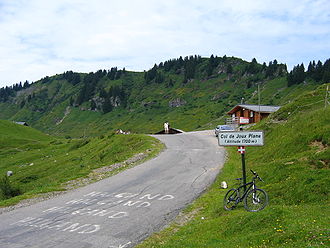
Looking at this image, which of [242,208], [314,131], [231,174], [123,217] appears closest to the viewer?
[242,208]

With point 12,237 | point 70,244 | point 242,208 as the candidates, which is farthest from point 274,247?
point 12,237

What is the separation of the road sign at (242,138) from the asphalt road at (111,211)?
4.18 metres

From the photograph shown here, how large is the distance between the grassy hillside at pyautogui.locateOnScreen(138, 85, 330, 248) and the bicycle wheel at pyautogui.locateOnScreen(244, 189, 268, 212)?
1.03 feet

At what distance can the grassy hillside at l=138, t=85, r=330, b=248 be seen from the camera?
7.93 m

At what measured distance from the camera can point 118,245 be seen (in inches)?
399

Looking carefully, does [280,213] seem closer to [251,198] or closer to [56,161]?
[251,198]

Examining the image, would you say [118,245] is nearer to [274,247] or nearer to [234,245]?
[234,245]

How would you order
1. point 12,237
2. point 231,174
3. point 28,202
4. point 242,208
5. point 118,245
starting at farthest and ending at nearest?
1. point 231,174
2. point 28,202
3. point 242,208
4. point 12,237
5. point 118,245

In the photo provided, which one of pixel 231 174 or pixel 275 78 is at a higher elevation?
pixel 275 78

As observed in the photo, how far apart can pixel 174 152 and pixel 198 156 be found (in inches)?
157

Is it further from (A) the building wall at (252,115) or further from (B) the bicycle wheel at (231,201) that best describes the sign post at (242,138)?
(A) the building wall at (252,115)

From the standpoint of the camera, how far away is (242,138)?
12.7 meters

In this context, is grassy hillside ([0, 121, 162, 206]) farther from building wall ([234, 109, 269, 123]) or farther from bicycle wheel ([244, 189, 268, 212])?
building wall ([234, 109, 269, 123])

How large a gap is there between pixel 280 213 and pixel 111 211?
8.10 m
